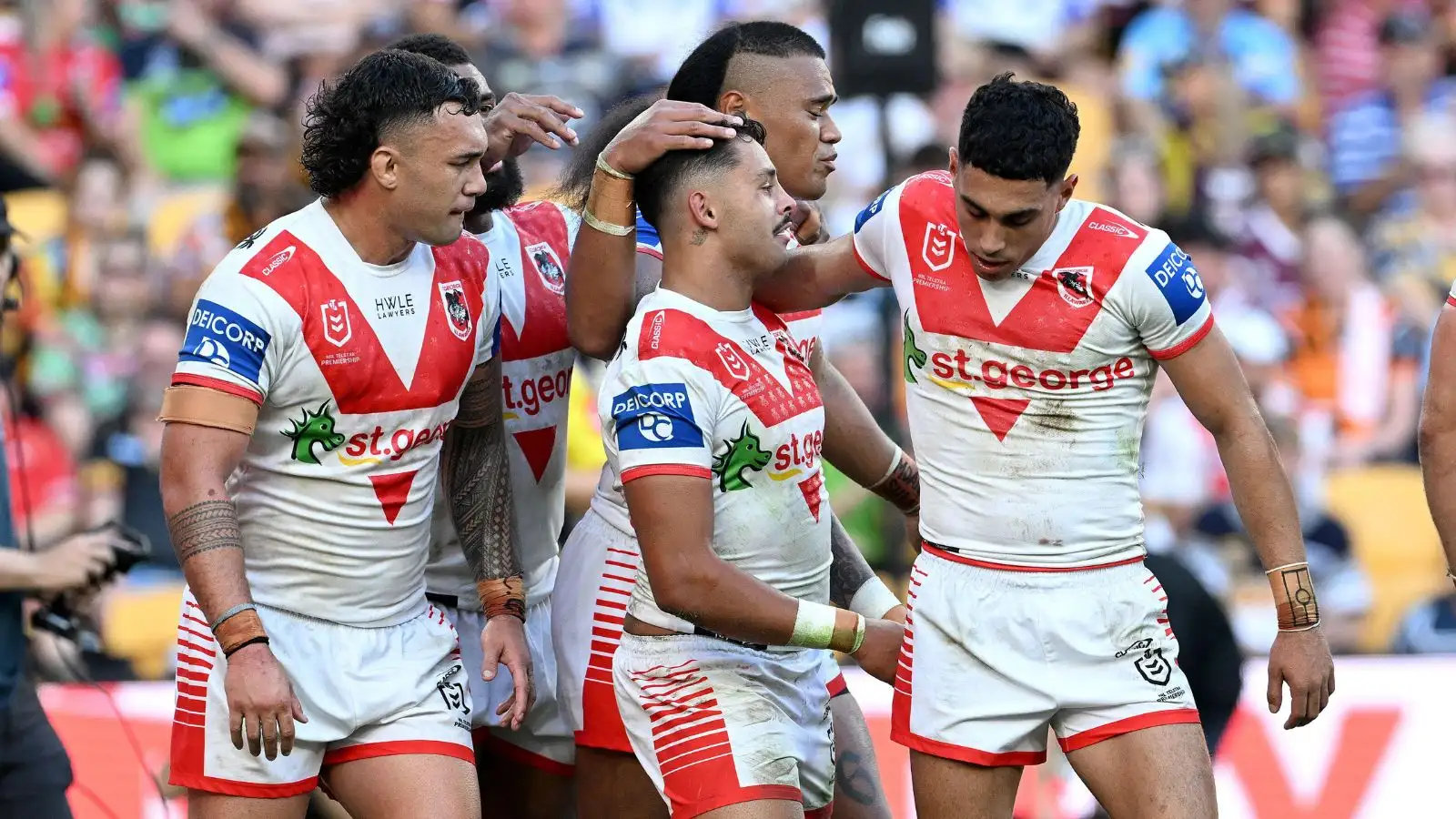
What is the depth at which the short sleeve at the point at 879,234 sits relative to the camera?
4.86 metres

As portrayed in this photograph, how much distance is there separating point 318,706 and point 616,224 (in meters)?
1.42

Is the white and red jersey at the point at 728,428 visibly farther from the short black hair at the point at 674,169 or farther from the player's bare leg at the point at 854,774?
the player's bare leg at the point at 854,774

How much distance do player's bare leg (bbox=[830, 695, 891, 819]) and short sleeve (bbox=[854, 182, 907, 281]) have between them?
1.27m

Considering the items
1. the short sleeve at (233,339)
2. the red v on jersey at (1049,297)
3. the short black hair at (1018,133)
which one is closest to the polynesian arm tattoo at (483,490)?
the short sleeve at (233,339)

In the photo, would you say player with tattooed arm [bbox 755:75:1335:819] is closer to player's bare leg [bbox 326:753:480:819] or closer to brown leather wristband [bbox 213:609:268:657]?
player's bare leg [bbox 326:753:480:819]

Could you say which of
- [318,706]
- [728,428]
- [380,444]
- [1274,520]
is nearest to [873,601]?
[728,428]

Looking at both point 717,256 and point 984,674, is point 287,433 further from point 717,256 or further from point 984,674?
point 984,674

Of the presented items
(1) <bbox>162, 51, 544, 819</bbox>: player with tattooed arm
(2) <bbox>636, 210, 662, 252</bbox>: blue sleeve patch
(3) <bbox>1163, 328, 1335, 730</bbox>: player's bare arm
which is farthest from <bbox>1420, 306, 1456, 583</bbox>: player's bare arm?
(1) <bbox>162, 51, 544, 819</bbox>: player with tattooed arm

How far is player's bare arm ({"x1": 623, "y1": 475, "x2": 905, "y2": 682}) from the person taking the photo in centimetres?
439

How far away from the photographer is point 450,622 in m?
5.34

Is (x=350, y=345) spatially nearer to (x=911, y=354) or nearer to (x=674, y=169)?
(x=674, y=169)

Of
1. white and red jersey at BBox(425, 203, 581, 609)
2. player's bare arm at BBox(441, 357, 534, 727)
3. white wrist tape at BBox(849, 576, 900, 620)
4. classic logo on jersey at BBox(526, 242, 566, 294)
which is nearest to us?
player's bare arm at BBox(441, 357, 534, 727)

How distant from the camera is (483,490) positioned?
17.2 ft

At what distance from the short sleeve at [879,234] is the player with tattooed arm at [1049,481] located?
42mm
